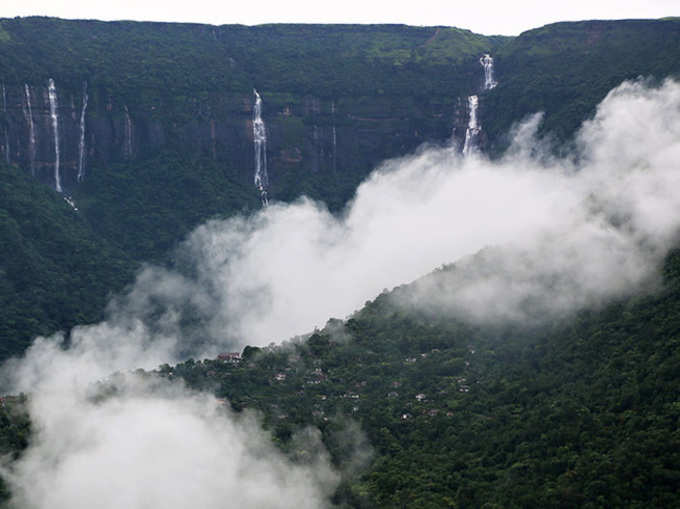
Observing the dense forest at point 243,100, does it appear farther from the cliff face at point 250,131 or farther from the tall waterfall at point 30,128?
the tall waterfall at point 30,128

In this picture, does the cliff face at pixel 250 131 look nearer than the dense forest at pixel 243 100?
No

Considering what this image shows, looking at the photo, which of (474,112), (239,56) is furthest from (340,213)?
(239,56)

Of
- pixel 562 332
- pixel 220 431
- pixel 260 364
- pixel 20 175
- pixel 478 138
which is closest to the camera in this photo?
pixel 220 431

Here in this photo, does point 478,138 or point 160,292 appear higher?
point 478,138

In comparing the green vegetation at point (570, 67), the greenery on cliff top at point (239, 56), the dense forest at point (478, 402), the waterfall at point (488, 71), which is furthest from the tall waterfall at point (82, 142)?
the dense forest at point (478, 402)

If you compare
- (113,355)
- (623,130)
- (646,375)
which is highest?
(623,130)

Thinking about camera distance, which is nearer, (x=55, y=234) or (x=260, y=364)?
(x=260, y=364)

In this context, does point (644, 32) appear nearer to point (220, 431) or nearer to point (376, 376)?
point (376, 376)

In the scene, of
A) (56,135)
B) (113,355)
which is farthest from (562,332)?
(56,135)
